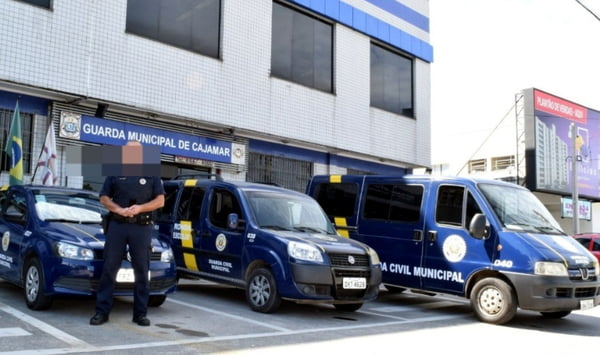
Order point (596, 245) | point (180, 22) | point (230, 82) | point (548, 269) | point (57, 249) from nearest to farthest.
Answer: point (57, 249), point (548, 269), point (180, 22), point (230, 82), point (596, 245)

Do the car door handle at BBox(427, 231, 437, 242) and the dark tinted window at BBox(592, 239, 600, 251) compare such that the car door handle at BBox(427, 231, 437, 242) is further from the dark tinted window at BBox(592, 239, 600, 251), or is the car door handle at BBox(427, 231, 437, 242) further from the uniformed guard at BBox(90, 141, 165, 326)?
the dark tinted window at BBox(592, 239, 600, 251)

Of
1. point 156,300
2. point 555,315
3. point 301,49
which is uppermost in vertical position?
point 301,49

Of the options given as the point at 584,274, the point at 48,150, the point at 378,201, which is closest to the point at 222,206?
the point at 378,201

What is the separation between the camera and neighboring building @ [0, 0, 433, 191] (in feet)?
40.9

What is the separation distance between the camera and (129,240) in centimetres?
654

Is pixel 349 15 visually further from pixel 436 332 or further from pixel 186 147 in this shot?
pixel 436 332

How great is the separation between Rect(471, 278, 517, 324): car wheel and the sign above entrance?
27.3ft

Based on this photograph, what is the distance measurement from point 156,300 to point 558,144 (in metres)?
29.0

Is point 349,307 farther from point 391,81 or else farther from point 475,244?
point 391,81

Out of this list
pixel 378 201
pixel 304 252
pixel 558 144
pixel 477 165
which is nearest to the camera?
pixel 304 252

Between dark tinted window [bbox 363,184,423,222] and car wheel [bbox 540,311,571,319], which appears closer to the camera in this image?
car wheel [bbox 540,311,571,319]

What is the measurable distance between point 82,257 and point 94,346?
155cm

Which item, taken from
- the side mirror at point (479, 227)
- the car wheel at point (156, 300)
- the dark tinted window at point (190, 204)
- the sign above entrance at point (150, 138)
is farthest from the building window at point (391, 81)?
the car wheel at point (156, 300)

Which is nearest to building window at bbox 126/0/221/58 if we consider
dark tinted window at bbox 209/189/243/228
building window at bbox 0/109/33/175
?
building window at bbox 0/109/33/175
